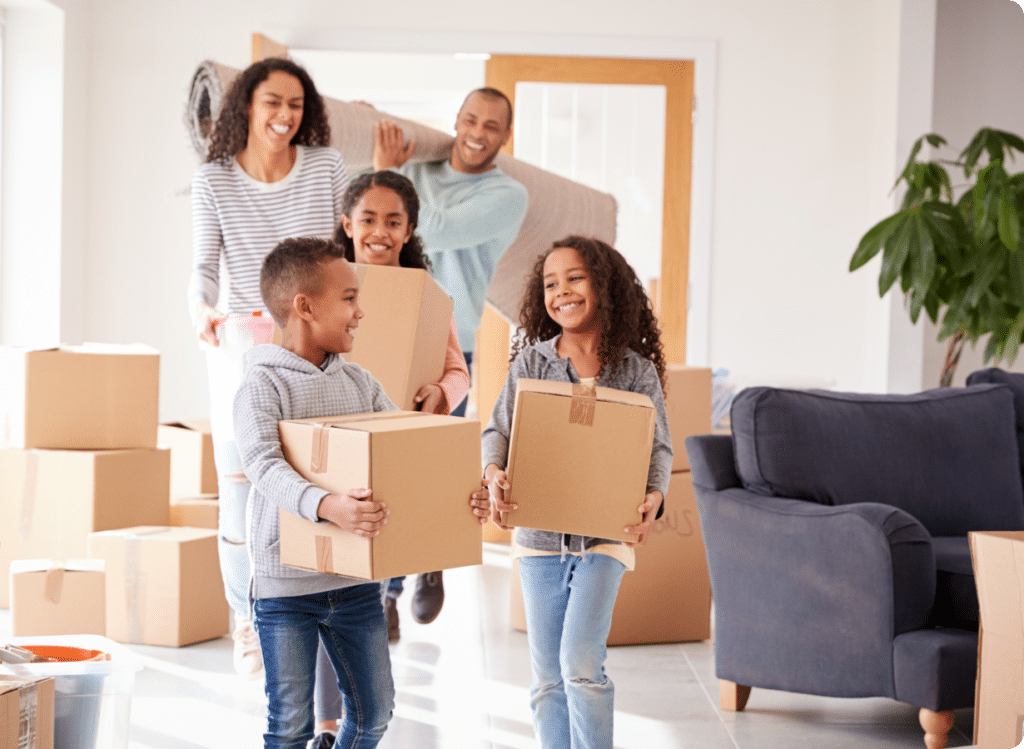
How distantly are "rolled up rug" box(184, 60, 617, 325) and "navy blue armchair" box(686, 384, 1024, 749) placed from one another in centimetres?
103

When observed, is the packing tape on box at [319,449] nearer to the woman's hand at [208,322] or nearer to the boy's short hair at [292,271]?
the boy's short hair at [292,271]

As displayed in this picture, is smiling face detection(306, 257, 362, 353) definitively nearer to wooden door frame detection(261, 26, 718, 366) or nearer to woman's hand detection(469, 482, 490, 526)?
woman's hand detection(469, 482, 490, 526)

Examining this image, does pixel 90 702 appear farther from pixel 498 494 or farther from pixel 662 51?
pixel 662 51

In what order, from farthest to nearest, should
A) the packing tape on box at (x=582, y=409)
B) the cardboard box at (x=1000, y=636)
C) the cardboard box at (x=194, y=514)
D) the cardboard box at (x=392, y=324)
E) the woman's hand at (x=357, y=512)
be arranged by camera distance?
the cardboard box at (x=194, y=514), the cardboard box at (x=392, y=324), the cardboard box at (x=1000, y=636), the packing tape on box at (x=582, y=409), the woman's hand at (x=357, y=512)

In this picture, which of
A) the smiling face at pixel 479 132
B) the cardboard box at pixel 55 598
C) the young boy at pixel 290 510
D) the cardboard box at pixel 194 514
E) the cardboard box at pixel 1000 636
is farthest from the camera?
the cardboard box at pixel 194 514

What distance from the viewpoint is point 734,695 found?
2.36m

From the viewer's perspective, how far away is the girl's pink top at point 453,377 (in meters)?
1.96

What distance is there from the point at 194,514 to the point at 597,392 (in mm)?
2095

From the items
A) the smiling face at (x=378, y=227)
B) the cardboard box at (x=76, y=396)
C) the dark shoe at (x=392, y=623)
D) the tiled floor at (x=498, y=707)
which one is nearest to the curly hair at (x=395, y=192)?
the smiling face at (x=378, y=227)

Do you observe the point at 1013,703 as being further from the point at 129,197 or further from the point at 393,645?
the point at 129,197

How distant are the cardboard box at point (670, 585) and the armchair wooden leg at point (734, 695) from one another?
52 cm

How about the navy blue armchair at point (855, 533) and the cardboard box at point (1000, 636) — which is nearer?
the cardboard box at point (1000, 636)

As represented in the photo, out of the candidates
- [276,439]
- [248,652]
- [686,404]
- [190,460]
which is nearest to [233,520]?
[248,652]

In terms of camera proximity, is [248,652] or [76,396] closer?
[248,652]
